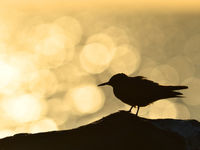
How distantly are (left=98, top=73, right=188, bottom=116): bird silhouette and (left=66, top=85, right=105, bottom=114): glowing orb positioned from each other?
→ 40.2 m

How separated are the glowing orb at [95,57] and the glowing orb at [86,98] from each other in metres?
10.3

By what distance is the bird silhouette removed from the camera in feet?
50.1

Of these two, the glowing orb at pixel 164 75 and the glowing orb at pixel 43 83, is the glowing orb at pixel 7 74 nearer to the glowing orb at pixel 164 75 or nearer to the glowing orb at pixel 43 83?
the glowing orb at pixel 43 83

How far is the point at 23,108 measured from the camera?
200 ft

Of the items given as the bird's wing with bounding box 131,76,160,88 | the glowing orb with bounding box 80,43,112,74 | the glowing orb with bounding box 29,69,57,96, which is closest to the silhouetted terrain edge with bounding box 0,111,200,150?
the bird's wing with bounding box 131,76,160,88

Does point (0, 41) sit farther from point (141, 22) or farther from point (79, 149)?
point (79, 149)

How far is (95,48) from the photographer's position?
10744 centimetres

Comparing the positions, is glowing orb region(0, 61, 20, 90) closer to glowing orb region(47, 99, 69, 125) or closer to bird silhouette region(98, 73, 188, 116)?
glowing orb region(47, 99, 69, 125)

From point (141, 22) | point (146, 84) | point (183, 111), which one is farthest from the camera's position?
point (141, 22)

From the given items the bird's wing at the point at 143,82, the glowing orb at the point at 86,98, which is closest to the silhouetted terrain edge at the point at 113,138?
the bird's wing at the point at 143,82

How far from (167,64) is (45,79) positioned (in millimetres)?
20304

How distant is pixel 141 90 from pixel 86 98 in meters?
51.3

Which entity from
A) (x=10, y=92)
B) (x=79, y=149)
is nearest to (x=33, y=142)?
(x=79, y=149)

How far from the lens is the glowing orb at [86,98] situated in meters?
58.1
